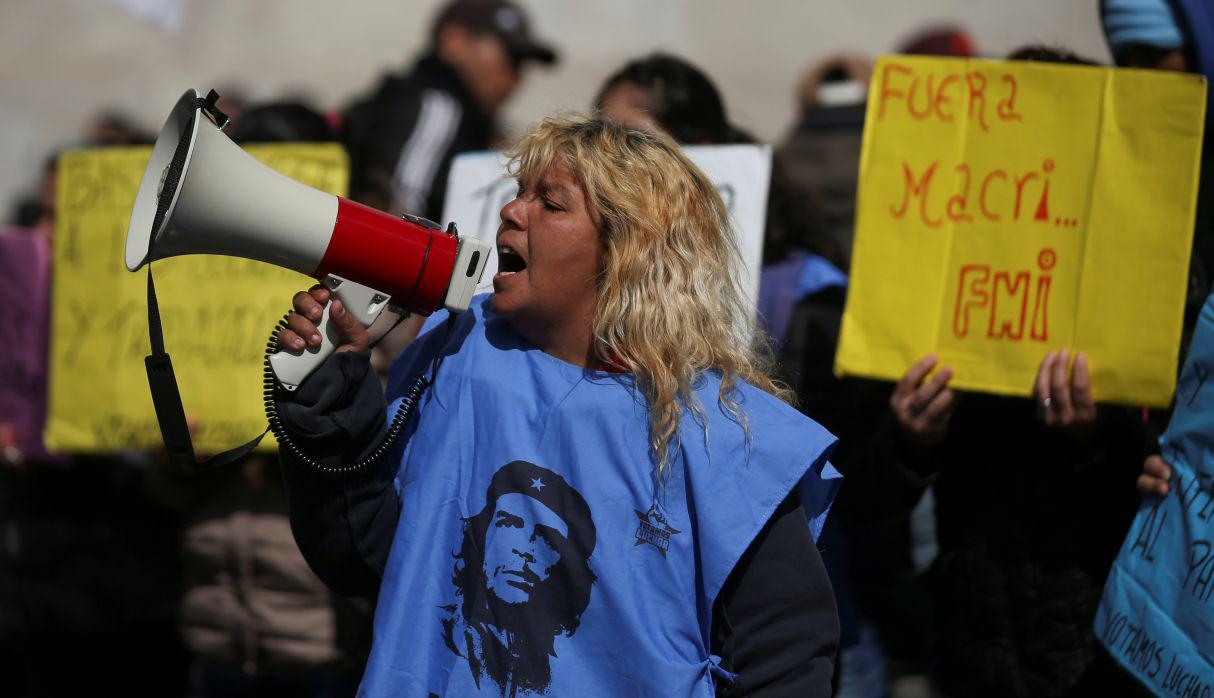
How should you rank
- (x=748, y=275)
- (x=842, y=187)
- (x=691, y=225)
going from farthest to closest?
(x=842, y=187)
(x=748, y=275)
(x=691, y=225)

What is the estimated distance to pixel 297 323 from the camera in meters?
2.16

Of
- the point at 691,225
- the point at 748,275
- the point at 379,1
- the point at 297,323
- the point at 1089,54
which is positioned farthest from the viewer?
the point at 379,1

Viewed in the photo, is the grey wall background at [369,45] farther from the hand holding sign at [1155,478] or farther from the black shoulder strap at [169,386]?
the black shoulder strap at [169,386]

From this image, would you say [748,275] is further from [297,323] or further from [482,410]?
[297,323]

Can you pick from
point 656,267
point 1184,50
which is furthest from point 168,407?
point 1184,50

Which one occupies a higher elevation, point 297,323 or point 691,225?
point 691,225

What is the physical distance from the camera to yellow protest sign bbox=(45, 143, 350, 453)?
12.0 feet

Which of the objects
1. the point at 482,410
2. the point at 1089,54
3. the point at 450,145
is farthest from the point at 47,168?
the point at 1089,54

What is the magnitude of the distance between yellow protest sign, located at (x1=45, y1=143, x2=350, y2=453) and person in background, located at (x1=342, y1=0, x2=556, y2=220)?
0.37 m

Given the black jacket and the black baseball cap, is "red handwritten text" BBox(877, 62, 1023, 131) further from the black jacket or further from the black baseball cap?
the black baseball cap

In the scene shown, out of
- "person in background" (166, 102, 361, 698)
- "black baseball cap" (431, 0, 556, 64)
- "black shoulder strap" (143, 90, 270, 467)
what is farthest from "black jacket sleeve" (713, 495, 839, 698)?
"black baseball cap" (431, 0, 556, 64)

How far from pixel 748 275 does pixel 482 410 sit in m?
0.86

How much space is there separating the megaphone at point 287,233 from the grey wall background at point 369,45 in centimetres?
349

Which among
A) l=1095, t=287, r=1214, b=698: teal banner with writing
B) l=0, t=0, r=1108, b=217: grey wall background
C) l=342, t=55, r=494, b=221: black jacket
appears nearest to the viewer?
l=1095, t=287, r=1214, b=698: teal banner with writing
